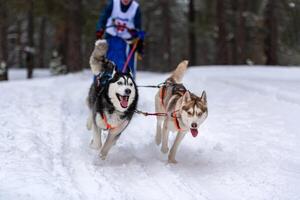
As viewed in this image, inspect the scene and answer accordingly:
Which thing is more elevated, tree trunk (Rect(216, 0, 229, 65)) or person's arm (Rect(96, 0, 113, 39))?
person's arm (Rect(96, 0, 113, 39))

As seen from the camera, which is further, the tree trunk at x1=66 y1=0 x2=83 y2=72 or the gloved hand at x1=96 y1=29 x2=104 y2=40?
the tree trunk at x1=66 y1=0 x2=83 y2=72

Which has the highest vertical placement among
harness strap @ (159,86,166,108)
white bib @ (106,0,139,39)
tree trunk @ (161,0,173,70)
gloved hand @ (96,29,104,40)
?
white bib @ (106,0,139,39)

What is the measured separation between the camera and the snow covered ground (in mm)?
4289

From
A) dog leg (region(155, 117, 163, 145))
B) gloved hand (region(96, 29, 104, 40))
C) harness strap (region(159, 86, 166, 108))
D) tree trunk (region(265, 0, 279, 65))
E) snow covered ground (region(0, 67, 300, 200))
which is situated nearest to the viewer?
snow covered ground (region(0, 67, 300, 200))

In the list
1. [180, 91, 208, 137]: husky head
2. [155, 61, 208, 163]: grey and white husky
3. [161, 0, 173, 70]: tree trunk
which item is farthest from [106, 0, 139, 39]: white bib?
[161, 0, 173, 70]: tree trunk

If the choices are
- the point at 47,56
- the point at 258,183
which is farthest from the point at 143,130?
the point at 47,56

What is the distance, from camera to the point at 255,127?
7.09 metres

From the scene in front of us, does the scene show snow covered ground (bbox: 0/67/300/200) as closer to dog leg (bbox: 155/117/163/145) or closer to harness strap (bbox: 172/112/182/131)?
dog leg (bbox: 155/117/163/145)

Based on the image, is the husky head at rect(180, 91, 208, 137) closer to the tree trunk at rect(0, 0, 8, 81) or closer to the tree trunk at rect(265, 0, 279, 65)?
the tree trunk at rect(0, 0, 8, 81)

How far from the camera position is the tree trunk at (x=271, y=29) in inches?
784

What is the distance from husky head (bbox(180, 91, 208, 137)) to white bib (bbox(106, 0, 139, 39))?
2720 millimetres

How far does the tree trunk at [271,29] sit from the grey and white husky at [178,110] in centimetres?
1479

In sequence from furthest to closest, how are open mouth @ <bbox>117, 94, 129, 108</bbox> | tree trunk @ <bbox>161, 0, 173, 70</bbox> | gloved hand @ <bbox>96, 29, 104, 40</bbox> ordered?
tree trunk @ <bbox>161, 0, 173, 70</bbox>
gloved hand @ <bbox>96, 29, 104, 40</bbox>
open mouth @ <bbox>117, 94, 129, 108</bbox>

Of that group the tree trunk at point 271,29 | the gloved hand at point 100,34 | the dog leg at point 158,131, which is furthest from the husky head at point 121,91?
the tree trunk at point 271,29
